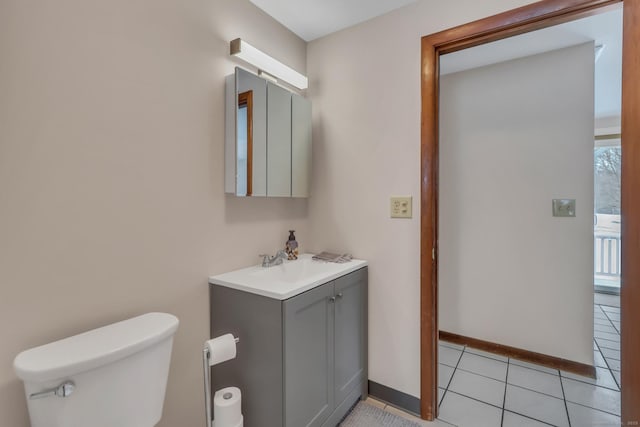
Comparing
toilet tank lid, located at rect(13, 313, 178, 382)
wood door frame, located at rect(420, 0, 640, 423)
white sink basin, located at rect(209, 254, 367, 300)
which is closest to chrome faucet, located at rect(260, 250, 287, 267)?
white sink basin, located at rect(209, 254, 367, 300)

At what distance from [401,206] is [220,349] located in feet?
3.76

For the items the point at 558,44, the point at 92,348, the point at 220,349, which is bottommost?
the point at 220,349

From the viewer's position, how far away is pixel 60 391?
0.78m

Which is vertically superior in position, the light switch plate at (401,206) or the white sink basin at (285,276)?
the light switch plate at (401,206)

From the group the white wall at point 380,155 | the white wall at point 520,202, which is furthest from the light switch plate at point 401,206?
the white wall at point 520,202

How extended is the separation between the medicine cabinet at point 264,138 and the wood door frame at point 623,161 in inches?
28.5

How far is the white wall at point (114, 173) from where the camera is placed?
89cm

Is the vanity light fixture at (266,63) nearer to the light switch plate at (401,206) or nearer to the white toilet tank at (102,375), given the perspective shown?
the light switch plate at (401,206)

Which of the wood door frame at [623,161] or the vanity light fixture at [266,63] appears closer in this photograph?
the wood door frame at [623,161]

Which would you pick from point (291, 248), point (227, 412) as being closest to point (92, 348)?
point (227, 412)

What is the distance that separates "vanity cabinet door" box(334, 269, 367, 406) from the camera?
4.96 ft

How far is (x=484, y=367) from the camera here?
2.10 meters

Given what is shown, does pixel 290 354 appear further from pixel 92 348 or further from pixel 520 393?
pixel 520 393

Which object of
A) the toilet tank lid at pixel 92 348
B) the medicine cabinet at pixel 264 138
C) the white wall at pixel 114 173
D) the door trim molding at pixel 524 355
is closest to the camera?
the toilet tank lid at pixel 92 348
